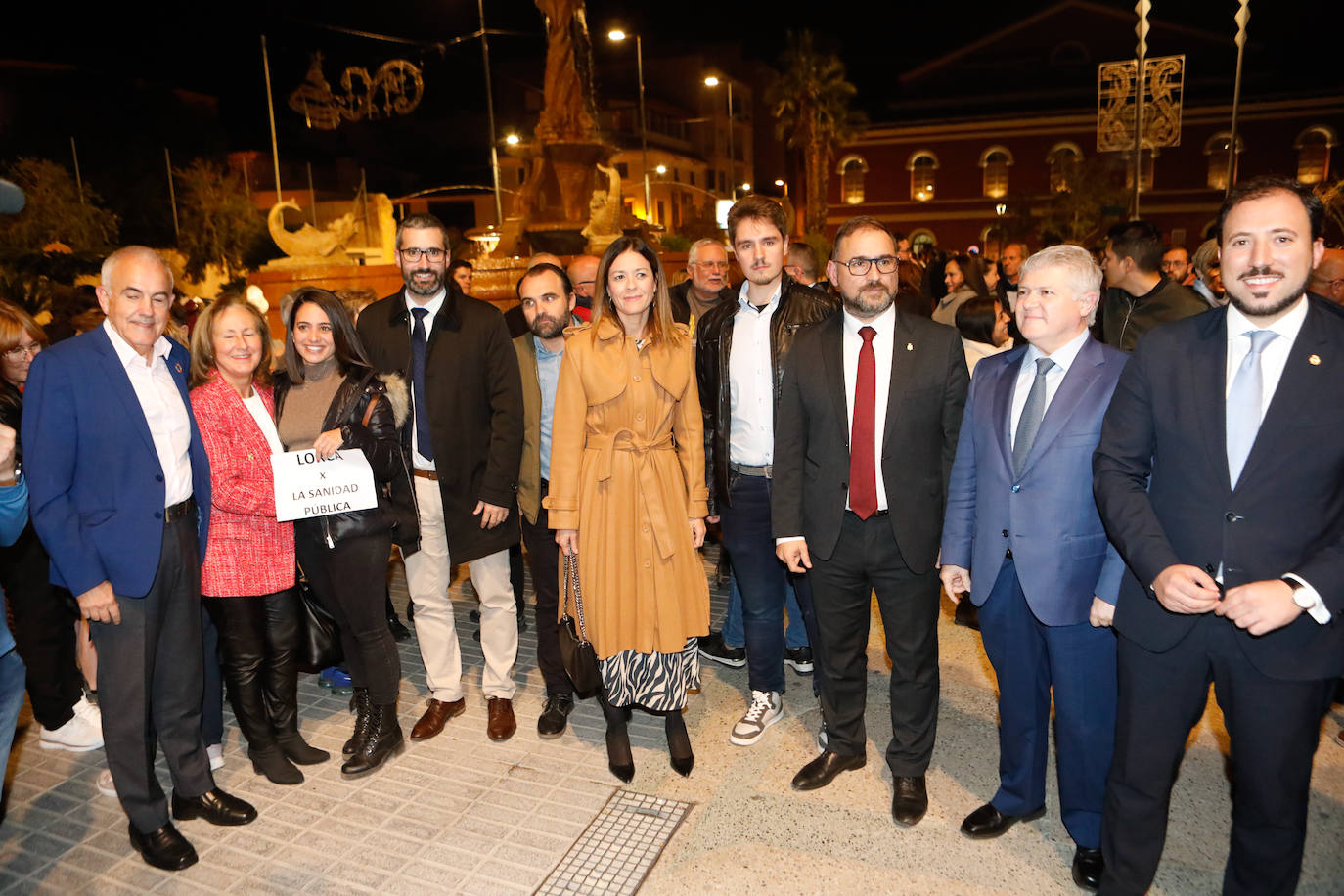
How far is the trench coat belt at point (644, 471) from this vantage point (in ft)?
13.0

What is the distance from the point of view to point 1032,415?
→ 3252 mm

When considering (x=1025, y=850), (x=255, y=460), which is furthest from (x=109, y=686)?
(x=1025, y=850)

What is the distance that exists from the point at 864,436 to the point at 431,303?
2.41 metres

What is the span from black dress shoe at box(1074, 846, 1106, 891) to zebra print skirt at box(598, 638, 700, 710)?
1.81 m

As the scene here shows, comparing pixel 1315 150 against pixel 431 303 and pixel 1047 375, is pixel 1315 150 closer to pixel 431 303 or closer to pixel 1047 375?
pixel 1047 375

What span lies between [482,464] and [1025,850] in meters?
3.15

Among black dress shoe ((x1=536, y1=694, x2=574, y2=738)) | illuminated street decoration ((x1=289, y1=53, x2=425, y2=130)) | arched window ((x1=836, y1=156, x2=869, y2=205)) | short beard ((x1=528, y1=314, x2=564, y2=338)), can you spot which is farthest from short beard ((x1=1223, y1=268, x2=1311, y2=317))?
arched window ((x1=836, y1=156, x2=869, y2=205))

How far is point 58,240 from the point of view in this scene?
29.9 metres

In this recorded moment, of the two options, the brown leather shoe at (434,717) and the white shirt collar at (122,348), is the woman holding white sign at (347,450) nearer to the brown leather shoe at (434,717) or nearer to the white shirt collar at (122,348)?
the brown leather shoe at (434,717)

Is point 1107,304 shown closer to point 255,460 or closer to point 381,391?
point 381,391

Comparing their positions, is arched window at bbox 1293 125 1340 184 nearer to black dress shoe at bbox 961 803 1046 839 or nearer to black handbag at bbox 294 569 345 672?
black dress shoe at bbox 961 803 1046 839

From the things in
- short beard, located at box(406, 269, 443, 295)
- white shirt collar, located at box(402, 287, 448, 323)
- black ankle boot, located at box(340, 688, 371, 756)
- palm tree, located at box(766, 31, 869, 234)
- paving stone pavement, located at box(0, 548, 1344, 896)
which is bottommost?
paving stone pavement, located at box(0, 548, 1344, 896)

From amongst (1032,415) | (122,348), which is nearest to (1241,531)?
(1032,415)

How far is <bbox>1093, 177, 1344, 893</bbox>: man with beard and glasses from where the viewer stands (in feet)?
8.20
